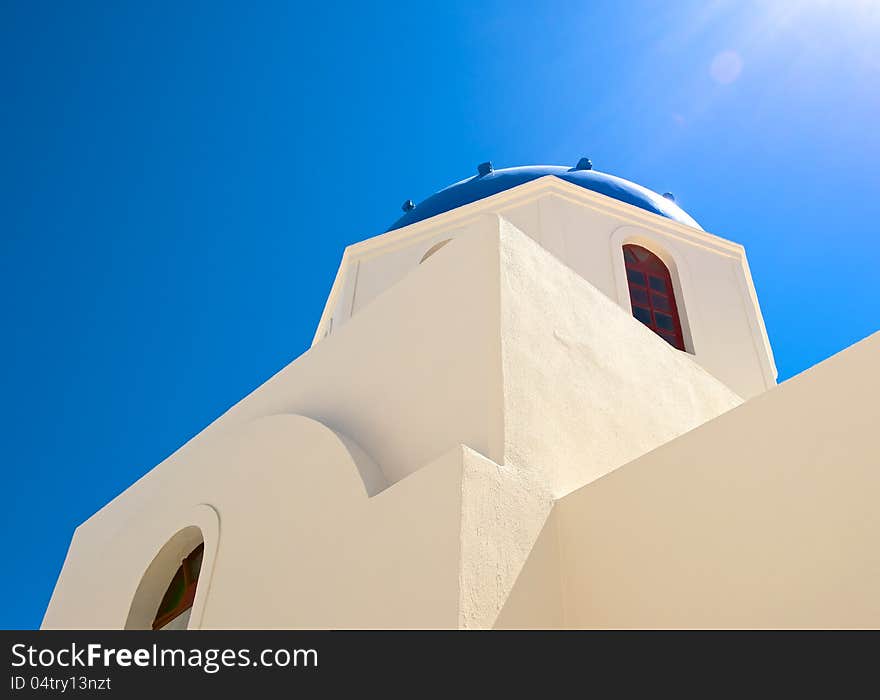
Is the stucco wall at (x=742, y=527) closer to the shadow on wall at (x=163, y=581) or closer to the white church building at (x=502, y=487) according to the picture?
the white church building at (x=502, y=487)

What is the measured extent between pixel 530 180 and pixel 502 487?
592cm

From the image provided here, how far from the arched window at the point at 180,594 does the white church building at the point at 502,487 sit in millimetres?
11

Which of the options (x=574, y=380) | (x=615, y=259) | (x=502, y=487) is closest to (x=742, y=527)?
(x=502, y=487)

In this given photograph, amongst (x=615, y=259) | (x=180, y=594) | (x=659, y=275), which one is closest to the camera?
(x=180, y=594)

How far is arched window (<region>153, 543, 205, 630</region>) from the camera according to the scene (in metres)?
4.29

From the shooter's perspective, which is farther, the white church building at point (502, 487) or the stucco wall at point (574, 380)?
the stucco wall at point (574, 380)

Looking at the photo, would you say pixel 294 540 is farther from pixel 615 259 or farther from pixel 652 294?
pixel 652 294

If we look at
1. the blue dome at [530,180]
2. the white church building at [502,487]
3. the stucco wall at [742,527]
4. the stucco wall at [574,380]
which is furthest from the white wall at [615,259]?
the stucco wall at [742,527]

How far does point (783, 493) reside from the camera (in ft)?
8.23

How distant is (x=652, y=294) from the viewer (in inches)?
284

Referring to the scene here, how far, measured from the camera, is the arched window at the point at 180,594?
14.1 feet

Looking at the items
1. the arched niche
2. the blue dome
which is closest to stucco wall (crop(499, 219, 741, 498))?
the arched niche
